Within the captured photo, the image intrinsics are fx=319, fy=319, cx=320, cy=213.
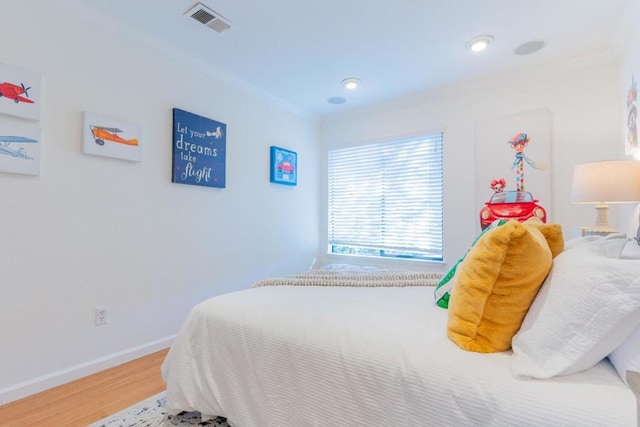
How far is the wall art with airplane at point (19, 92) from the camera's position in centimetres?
180

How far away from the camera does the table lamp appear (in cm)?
190

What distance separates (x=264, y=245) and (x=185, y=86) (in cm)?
173

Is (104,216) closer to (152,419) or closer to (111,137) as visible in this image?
(111,137)

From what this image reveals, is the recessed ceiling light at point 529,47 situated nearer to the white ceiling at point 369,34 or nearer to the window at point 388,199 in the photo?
the white ceiling at point 369,34

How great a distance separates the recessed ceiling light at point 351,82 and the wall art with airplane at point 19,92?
2385 millimetres

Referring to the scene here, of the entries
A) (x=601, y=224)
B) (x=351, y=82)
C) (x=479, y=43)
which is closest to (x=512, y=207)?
(x=601, y=224)

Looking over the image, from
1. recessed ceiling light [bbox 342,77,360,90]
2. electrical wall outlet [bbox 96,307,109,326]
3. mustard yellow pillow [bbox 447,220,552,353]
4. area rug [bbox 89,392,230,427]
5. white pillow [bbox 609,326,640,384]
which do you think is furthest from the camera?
recessed ceiling light [bbox 342,77,360,90]

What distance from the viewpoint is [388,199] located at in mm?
3816

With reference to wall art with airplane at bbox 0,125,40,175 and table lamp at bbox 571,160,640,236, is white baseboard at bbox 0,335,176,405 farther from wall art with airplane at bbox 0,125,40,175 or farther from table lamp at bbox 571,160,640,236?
table lamp at bbox 571,160,640,236

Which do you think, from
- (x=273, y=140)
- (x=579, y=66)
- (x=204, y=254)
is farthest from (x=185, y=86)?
(x=579, y=66)

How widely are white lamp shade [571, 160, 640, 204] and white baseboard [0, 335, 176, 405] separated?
129 inches

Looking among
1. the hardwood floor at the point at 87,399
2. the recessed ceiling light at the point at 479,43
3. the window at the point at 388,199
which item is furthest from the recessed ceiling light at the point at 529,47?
the hardwood floor at the point at 87,399

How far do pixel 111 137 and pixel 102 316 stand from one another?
126 centimetres

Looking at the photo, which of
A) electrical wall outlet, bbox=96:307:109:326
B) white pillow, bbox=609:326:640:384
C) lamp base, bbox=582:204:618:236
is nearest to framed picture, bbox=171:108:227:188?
electrical wall outlet, bbox=96:307:109:326
